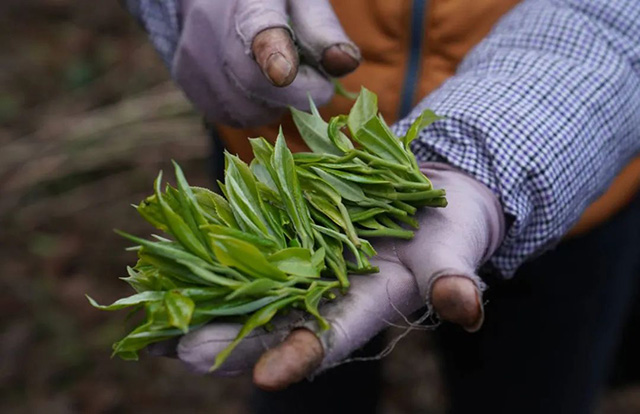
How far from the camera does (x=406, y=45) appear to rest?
102 centimetres

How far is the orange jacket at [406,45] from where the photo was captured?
3.25 ft

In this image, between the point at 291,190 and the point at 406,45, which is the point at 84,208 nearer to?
the point at 406,45

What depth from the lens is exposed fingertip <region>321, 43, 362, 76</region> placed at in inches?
34.1

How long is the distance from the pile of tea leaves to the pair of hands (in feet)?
0.06

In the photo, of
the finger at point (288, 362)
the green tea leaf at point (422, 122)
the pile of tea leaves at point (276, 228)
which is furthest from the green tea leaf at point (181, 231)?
the green tea leaf at point (422, 122)

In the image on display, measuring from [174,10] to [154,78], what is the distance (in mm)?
1603

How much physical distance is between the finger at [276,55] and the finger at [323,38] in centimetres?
6

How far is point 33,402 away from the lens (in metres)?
1.73

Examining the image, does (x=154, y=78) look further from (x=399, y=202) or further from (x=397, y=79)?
(x=399, y=202)

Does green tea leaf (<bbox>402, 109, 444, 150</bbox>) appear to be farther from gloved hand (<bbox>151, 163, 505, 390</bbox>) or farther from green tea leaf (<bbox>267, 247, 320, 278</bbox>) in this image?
green tea leaf (<bbox>267, 247, 320, 278</bbox>)

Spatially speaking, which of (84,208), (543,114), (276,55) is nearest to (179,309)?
(276,55)

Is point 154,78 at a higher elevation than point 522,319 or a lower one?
lower

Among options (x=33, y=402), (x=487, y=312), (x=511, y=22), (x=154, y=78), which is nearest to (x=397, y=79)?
(x=511, y=22)

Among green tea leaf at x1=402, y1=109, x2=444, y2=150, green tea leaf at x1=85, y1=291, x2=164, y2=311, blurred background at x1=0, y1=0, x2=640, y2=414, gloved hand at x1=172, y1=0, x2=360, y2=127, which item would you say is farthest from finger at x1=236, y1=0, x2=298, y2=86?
blurred background at x1=0, y1=0, x2=640, y2=414
